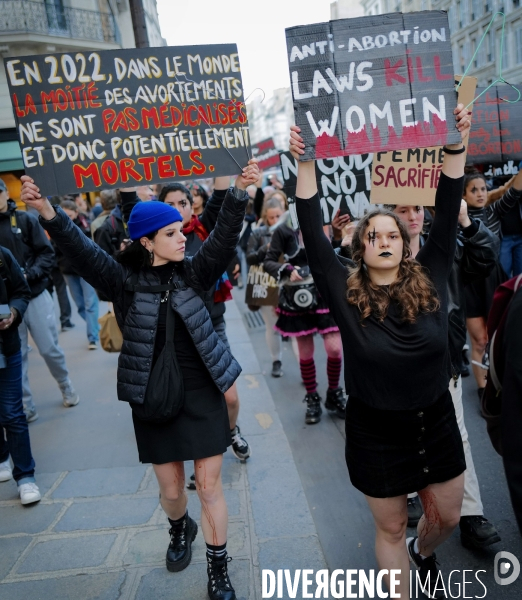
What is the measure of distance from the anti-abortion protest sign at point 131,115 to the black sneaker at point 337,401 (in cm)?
276

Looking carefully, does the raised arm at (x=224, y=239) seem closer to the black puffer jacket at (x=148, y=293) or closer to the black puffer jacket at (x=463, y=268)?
the black puffer jacket at (x=148, y=293)

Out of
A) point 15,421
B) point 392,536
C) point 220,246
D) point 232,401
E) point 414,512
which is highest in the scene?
point 220,246

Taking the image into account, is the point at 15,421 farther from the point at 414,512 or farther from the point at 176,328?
the point at 414,512

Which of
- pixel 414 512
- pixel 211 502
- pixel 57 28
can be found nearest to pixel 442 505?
pixel 414 512

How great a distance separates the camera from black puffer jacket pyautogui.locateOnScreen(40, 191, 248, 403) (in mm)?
2744

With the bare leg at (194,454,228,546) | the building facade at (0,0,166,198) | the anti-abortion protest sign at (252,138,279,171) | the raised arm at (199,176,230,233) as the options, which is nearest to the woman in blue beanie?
the bare leg at (194,454,228,546)

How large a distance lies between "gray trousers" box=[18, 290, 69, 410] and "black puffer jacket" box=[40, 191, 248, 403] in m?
2.65

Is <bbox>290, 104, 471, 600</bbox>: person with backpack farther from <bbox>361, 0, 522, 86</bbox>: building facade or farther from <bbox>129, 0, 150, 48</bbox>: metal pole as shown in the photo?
<bbox>361, 0, 522, 86</bbox>: building facade

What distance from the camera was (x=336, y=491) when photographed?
12.7 feet

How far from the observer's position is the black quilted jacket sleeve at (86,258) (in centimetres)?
269

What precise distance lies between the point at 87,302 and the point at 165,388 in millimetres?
5840

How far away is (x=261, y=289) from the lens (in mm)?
6594

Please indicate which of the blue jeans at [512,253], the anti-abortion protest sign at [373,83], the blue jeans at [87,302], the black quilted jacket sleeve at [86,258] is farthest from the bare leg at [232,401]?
the blue jeans at [87,302]

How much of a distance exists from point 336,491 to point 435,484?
1.48 meters
